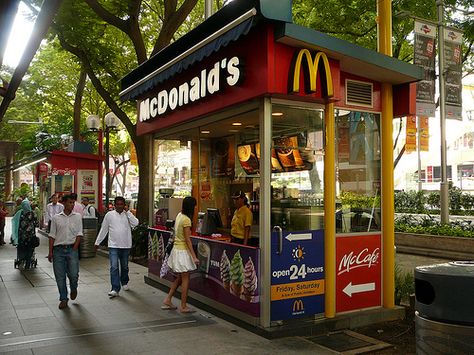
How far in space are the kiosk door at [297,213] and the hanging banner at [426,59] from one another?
533cm

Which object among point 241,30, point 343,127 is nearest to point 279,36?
point 241,30

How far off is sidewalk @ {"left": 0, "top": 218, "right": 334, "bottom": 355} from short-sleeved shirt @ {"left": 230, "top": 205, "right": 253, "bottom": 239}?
1.36m

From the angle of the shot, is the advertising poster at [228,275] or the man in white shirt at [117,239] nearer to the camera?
the advertising poster at [228,275]

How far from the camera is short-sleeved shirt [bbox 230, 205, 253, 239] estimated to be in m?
7.43

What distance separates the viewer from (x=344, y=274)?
6.48 meters

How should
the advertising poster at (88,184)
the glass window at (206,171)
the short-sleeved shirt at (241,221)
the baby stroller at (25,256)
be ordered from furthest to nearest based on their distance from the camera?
the advertising poster at (88,184)
the baby stroller at (25,256)
the glass window at (206,171)
the short-sleeved shirt at (241,221)

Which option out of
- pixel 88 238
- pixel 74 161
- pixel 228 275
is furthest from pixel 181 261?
pixel 74 161

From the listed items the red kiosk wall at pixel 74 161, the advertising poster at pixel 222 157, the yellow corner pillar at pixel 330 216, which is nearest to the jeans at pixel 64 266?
the advertising poster at pixel 222 157

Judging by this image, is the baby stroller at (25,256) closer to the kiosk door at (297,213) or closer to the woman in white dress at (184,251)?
the woman in white dress at (184,251)

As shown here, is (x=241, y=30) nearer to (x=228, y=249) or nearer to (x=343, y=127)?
(x=343, y=127)

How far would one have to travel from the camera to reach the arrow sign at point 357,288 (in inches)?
257

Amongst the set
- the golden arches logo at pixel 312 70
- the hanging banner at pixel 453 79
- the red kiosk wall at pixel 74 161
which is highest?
→ the hanging banner at pixel 453 79

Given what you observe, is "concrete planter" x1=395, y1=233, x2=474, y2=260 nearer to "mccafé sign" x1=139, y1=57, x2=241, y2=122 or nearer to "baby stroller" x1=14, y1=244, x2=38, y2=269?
"mccafé sign" x1=139, y1=57, x2=241, y2=122

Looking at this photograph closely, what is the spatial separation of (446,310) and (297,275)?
9.04ft
